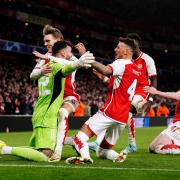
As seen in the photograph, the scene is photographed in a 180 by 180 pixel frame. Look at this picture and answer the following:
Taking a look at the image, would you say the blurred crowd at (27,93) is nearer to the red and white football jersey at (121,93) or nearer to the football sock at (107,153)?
the football sock at (107,153)

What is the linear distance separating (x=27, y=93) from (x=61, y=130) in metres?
→ 16.2

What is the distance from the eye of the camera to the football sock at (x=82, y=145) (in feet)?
22.4

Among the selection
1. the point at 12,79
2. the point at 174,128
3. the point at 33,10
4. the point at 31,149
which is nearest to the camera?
the point at 31,149

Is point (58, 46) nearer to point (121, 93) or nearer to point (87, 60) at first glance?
point (87, 60)

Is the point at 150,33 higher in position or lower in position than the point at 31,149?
higher

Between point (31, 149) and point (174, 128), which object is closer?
point (31, 149)

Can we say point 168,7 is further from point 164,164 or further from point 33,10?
point 164,164

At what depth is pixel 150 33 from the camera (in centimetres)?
5100

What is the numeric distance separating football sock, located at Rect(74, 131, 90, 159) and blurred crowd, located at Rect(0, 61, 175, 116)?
45.4ft

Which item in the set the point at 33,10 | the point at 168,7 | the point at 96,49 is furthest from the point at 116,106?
the point at 168,7

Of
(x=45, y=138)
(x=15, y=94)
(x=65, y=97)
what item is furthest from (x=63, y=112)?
(x=15, y=94)

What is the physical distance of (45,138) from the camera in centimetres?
739

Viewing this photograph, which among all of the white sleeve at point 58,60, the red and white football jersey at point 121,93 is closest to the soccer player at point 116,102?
the red and white football jersey at point 121,93

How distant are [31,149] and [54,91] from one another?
102cm
